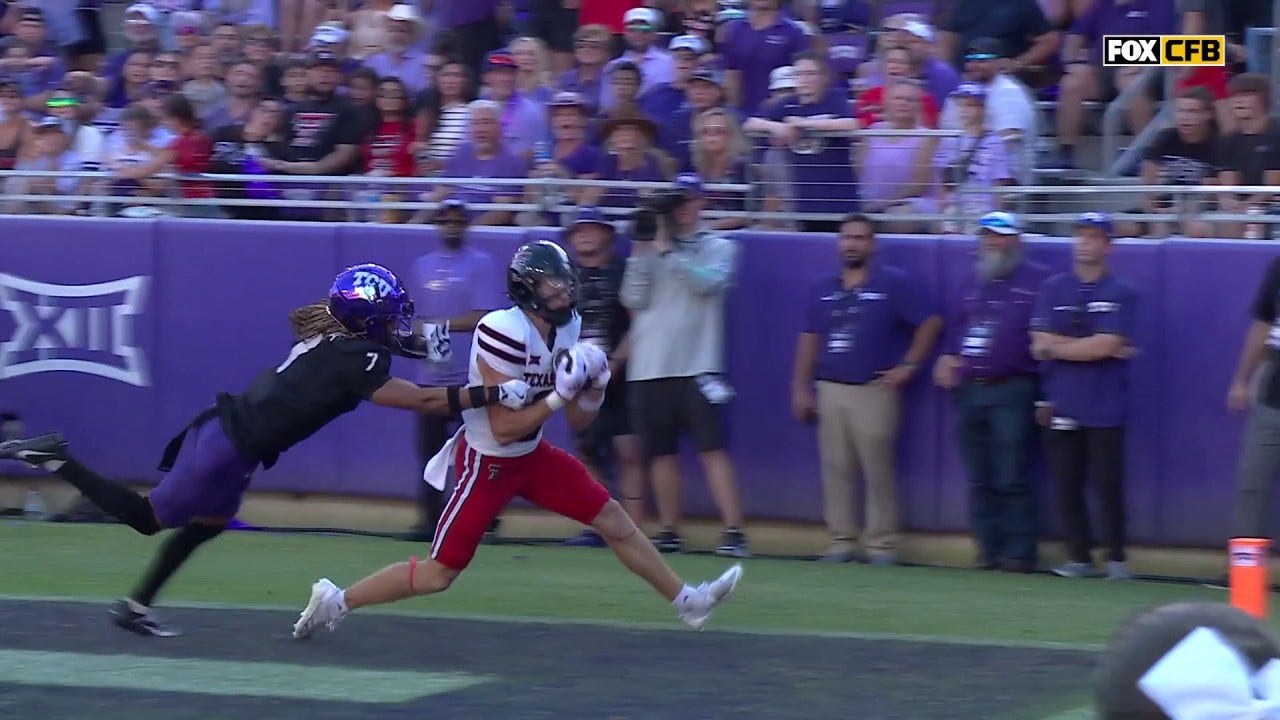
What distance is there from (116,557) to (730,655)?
443cm

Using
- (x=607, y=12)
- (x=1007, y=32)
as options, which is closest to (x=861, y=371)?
(x=1007, y=32)

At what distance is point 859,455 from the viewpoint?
36.2 ft

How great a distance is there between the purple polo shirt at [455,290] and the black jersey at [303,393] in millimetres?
3431

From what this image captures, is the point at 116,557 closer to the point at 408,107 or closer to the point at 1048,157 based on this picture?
the point at 408,107

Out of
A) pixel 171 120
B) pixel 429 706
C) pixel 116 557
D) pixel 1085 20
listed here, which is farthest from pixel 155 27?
pixel 429 706

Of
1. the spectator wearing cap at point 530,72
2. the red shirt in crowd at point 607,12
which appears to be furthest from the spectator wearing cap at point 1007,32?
the spectator wearing cap at point 530,72

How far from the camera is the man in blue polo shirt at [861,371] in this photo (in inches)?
425

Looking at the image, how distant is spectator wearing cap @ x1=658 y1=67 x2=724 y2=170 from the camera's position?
37.8 ft

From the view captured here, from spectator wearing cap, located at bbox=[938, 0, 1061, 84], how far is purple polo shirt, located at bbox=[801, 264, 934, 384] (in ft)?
6.54

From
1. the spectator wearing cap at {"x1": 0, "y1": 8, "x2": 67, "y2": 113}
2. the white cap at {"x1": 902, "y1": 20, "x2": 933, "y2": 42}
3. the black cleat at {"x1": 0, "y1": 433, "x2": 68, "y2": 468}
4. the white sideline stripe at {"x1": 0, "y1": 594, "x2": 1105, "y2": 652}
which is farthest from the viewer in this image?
the spectator wearing cap at {"x1": 0, "y1": 8, "x2": 67, "y2": 113}

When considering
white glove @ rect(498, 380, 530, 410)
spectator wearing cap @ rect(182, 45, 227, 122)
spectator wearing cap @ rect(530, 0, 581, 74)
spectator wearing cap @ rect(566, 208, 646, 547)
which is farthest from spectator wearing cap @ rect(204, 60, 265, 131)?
white glove @ rect(498, 380, 530, 410)

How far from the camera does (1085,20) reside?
39.9ft

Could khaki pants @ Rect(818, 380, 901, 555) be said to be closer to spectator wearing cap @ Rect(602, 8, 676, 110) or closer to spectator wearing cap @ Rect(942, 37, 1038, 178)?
spectator wearing cap @ Rect(942, 37, 1038, 178)

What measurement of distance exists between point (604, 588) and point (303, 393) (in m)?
2.56
